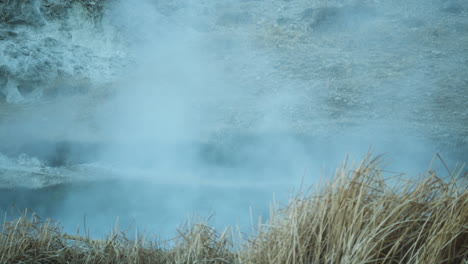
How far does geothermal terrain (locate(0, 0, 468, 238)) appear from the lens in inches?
98.7

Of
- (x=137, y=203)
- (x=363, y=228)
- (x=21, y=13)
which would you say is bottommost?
(x=363, y=228)

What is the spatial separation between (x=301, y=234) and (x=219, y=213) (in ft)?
5.00

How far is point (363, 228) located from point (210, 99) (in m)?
2.69

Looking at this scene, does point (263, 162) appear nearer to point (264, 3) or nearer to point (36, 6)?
point (264, 3)

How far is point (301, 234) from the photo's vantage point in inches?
32.0

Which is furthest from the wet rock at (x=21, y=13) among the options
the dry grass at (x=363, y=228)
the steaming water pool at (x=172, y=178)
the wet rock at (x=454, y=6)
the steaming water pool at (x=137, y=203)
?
the wet rock at (x=454, y=6)

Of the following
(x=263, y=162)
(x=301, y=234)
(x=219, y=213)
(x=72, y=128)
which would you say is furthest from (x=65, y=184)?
(x=301, y=234)

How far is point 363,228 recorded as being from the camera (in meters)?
0.77

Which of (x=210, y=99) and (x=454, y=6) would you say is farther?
(x=454, y=6)

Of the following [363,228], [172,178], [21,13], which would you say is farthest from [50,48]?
[363,228]

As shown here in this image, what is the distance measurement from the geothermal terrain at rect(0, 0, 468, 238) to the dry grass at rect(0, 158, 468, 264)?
1338 millimetres

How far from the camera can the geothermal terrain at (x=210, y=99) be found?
98.7 inches

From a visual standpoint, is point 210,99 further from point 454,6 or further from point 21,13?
point 454,6

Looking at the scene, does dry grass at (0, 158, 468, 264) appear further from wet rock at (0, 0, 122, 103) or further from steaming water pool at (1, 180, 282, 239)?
wet rock at (0, 0, 122, 103)
